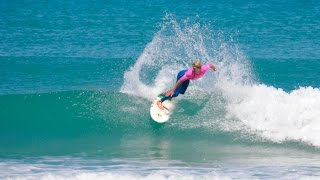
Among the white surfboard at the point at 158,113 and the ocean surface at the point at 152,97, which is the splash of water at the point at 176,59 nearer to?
the ocean surface at the point at 152,97

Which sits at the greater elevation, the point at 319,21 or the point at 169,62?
the point at 319,21

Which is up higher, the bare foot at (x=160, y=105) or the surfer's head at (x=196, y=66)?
the surfer's head at (x=196, y=66)

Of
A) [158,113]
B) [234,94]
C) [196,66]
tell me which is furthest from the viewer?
[234,94]

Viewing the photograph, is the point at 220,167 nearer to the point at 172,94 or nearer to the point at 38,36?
the point at 172,94

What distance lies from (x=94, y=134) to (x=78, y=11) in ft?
38.4

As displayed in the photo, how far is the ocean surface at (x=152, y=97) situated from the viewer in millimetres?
14070

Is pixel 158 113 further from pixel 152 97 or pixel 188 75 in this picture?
pixel 188 75

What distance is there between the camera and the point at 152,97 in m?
17.1

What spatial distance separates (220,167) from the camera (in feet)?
45.0

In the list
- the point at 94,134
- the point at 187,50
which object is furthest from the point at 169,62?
the point at 94,134

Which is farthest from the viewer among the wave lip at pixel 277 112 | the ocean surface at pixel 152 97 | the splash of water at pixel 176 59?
the splash of water at pixel 176 59

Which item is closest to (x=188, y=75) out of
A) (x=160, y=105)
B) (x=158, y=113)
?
(x=160, y=105)

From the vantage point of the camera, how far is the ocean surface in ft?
46.2

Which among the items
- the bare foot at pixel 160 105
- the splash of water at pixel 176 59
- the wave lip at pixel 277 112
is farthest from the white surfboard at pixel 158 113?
the wave lip at pixel 277 112
